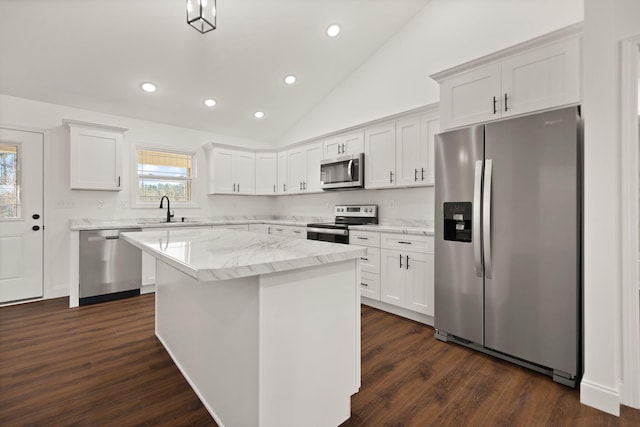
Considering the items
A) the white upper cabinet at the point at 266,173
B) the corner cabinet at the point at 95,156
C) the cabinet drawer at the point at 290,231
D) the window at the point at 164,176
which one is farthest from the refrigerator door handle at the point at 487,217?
the window at the point at 164,176

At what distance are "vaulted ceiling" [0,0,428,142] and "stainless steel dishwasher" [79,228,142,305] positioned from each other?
182 centimetres

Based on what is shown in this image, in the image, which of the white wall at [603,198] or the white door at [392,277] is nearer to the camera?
the white wall at [603,198]

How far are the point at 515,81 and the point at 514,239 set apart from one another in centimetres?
121

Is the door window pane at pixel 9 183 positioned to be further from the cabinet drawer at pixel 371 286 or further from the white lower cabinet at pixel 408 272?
the white lower cabinet at pixel 408 272

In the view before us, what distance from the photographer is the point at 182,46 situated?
349 cm

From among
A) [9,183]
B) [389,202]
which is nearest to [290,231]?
[389,202]

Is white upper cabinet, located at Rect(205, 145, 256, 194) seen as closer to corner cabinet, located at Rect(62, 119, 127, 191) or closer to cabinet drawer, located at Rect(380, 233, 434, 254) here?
corner cabinet, located at Rect(62, 119, 127, 191)

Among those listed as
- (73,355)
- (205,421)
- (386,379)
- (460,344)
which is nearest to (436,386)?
(386,379)

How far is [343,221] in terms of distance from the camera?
4523 mm

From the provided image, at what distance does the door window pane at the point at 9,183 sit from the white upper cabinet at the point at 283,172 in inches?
Answer: 136

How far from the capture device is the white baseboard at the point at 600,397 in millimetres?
1708

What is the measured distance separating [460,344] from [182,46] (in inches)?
165

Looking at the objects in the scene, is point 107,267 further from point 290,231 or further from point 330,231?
point 330,231

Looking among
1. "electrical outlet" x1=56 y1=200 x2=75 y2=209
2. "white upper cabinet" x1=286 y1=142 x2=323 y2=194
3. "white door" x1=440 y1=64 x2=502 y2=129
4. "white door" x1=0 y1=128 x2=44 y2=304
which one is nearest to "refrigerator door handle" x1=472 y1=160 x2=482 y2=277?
"white door" x1=440 y1=64 x2=502 y2=129
